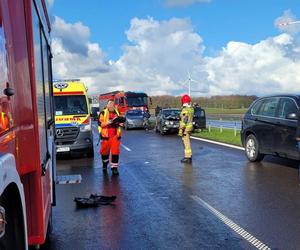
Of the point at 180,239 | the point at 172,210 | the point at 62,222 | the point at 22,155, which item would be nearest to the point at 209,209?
the point at 172,210

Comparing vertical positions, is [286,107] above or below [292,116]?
above

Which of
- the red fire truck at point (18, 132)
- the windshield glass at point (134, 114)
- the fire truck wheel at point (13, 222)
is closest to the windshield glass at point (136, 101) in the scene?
the windshield glass at point (134, 114)

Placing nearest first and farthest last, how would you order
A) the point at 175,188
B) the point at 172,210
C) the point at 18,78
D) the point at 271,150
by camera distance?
the point at 18,78 → the point at 172,210 → the point at 175,188 → the point at 271,150

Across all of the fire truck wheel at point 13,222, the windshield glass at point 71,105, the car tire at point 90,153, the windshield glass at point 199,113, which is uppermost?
the windshield glass at point 71,105

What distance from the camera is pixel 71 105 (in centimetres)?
1566

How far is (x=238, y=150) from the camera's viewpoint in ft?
54.3

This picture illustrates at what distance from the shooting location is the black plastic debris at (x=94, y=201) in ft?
25.4

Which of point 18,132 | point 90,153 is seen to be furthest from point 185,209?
point 90,153

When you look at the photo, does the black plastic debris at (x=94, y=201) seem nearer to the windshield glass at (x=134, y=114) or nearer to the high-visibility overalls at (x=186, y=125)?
the high-visibility overalls at (x=186, y=125)

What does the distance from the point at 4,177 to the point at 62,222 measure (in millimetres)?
4491

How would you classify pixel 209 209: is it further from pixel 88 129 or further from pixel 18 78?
pixel 88 129

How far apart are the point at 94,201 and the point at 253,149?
628cm

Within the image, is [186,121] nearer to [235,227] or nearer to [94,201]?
[94,201]

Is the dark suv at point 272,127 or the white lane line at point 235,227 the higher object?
the dark suv at point 272,127
